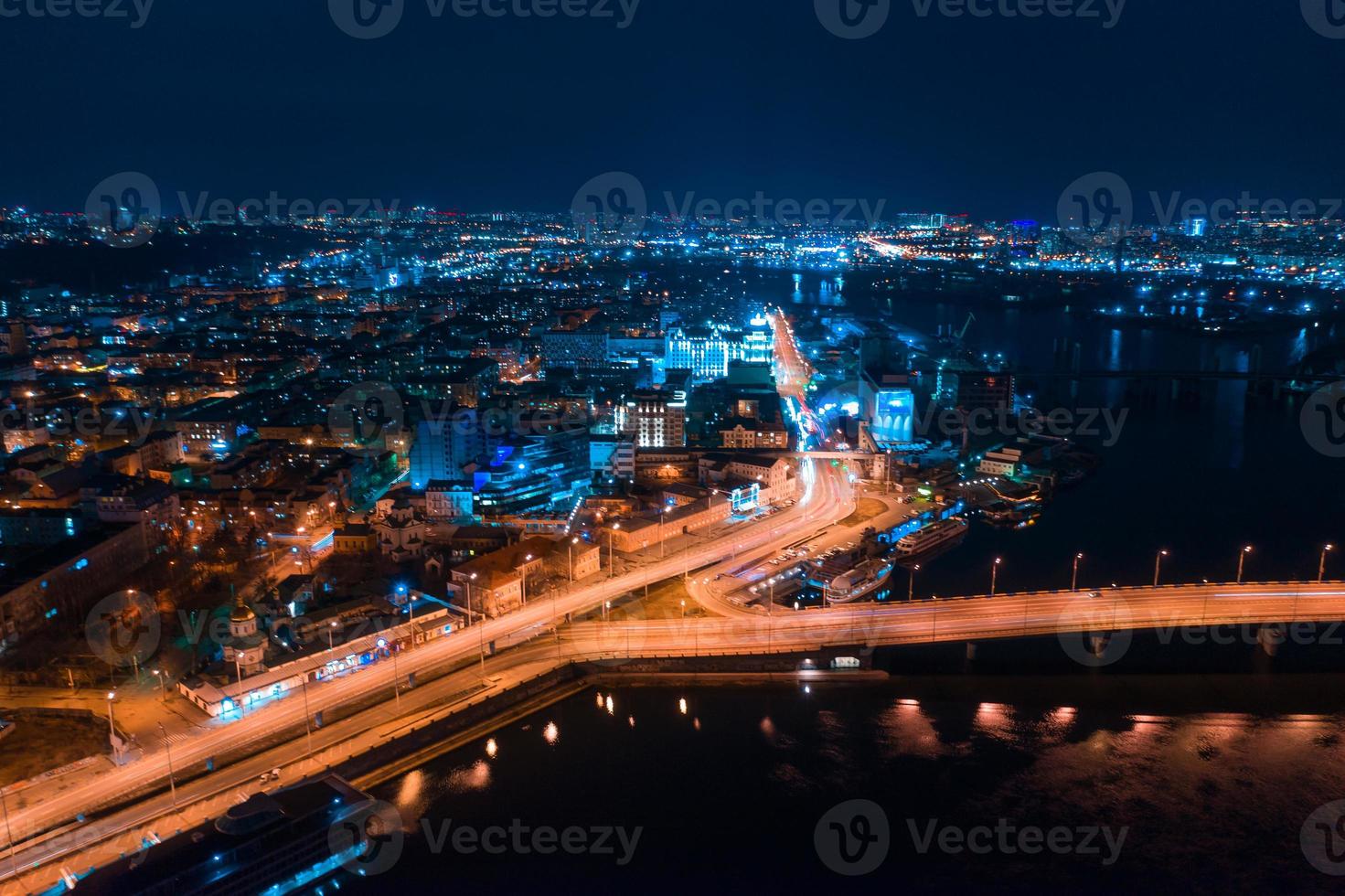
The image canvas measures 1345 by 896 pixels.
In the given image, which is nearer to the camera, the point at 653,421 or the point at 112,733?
the point at 112,733

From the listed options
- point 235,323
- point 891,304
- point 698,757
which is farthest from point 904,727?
point 891,304

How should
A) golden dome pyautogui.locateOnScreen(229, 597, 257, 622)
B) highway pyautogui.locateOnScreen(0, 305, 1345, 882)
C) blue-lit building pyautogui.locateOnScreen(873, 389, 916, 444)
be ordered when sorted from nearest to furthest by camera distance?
highway pyautogui.locateOnScreen(0, 305, 1345, 882)
golden dome pyautogui.locateOnScreen(229, 597, 257, 622)
blue-lit building pyautogui.locateOnScreen(873, 389, 916, 444)

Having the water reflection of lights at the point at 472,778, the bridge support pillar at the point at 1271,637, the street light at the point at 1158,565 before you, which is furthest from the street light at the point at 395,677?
the bridge support pillar at the point at 1271,637

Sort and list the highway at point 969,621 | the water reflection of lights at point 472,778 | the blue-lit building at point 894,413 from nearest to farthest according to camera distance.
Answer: the water reflection of lights at point 472,778 → the highway at point 969,621 → the blue-lit building at point 894,413

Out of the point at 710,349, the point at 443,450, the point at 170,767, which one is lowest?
the point at 170,767

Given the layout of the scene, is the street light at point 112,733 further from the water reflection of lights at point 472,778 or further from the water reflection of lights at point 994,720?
the water reflection of lights at point 994,720

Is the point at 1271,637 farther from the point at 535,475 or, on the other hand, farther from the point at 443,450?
the point at 443,450

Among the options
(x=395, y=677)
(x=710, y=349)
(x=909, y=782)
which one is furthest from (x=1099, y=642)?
(x=710, y=349)

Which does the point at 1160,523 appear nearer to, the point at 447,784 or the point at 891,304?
the point at 447,784

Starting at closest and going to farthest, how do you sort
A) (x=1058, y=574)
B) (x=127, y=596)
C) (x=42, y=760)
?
(x=42, y=760), (x=127, y=596), (x=1058, y=574)

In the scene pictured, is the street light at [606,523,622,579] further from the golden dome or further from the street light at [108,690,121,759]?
the street light at [108,690,121,759]

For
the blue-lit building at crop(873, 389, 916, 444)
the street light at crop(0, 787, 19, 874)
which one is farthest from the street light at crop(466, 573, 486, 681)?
the blue-lit building at crop(873, 389, 916, 444)
